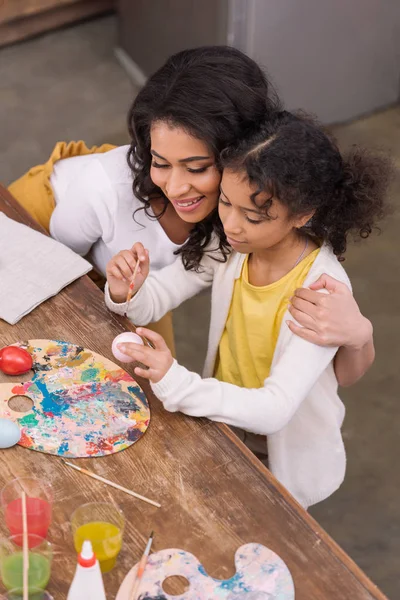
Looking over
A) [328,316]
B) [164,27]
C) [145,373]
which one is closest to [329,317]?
[328,316]

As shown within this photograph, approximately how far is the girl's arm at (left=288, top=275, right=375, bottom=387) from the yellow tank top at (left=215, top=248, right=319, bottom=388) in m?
0.09

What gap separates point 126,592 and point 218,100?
1.00 metres

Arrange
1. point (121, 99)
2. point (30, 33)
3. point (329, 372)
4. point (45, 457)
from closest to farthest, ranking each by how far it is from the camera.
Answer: point (45, 457) < point (329, 372) < point (121, 99) < point (30, 33)

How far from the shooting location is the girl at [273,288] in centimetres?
184

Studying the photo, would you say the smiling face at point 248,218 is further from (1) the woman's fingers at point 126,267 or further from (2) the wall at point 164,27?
(2) the wall at point 164,27

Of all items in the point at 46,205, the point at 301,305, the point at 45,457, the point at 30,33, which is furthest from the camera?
the point at 30,33

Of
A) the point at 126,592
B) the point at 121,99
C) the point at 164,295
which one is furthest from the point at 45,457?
the point at 121,99

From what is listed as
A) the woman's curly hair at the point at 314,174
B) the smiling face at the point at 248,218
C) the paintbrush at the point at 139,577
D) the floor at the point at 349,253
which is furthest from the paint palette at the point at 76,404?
the floor at the point at 349,253

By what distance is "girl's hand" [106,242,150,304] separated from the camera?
2.05 meters

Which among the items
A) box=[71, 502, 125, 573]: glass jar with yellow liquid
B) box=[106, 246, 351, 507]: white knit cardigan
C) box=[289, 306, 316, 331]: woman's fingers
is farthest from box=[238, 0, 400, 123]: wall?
box=[71, 502, 125, 573]: glass jar with yellow liquid

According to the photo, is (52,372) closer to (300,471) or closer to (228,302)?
(228,302)

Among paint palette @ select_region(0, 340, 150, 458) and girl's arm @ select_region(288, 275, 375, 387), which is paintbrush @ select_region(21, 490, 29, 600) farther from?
girl's arm @ select_region(288, 275, 375, 387)

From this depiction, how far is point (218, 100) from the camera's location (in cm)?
197

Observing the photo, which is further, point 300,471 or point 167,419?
point 300,471
